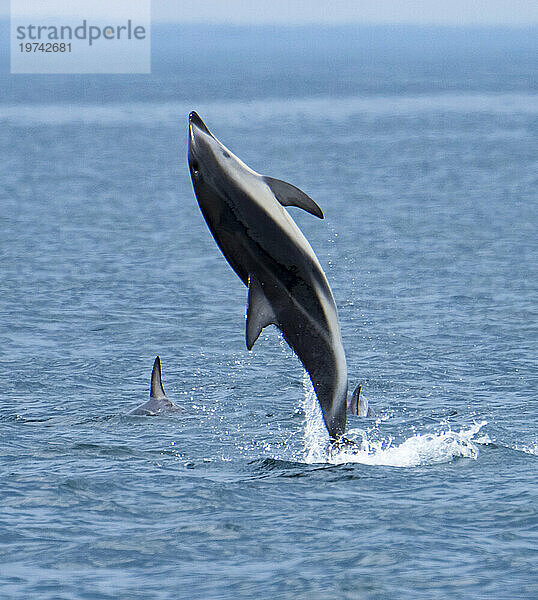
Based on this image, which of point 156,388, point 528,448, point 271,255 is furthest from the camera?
point 156,388

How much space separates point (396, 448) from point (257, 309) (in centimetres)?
602

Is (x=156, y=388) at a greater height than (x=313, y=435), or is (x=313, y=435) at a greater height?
(x=156, y=388)

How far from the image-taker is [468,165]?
7762 cm

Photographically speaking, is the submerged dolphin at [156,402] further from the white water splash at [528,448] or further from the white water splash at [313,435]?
the white water splash at [528,448]

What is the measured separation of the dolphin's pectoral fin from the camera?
1767cm

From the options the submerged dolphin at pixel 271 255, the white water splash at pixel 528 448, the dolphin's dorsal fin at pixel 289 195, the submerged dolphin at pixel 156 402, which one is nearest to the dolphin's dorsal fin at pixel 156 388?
the submerged dolphin at pixel 156 402

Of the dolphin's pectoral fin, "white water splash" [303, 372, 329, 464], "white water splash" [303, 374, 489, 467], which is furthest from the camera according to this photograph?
"white water splash" [303, 372, 329, 464]

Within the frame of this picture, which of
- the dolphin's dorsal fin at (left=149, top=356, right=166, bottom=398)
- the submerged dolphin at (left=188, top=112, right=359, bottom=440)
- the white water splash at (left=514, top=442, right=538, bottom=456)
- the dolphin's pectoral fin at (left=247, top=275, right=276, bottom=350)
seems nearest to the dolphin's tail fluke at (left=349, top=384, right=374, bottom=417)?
the white water splash at (left=514, top=442, right=538, bottom=456)

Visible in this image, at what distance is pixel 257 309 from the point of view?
17859mm

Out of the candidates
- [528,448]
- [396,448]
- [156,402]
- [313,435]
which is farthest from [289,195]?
[156,402]

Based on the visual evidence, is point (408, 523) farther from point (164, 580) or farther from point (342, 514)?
point (164, 580)

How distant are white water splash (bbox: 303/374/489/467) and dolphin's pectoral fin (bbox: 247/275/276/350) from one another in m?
4.01

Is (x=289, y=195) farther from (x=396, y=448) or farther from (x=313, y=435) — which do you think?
(x=313, y=435)

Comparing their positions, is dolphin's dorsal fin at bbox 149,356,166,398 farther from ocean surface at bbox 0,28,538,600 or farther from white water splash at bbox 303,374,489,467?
white water splash at bbox 303,374,489,467
